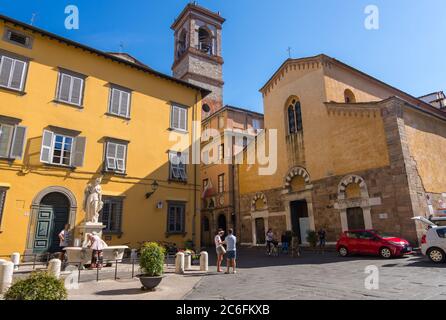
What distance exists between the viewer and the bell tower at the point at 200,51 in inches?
1462

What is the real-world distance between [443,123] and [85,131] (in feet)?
78.6

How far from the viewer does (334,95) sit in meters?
20.6

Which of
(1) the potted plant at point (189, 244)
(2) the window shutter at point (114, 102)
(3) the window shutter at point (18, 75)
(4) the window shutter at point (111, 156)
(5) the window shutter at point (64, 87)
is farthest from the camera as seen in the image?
(1) the potted plant at point (189, 244)

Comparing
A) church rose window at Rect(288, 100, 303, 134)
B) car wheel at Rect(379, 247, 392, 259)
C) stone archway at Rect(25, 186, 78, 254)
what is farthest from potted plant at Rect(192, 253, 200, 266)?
church rose window at Rect(288, 100, 303, 134)

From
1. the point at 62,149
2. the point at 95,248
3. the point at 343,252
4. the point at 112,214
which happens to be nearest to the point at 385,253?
the point at 343,252

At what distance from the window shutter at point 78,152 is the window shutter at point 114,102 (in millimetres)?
2622

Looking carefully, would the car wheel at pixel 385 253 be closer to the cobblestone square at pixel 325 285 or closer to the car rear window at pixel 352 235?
the car rear window at pixel 352 235

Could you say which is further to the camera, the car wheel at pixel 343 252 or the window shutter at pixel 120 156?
the window shutter at pixel 120 156

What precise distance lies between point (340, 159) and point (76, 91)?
1622 cm

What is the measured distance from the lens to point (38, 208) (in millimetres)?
13453

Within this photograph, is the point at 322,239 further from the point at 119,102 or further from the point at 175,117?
the point at 119,102

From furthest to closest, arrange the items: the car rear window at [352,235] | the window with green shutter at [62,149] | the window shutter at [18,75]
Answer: the car rear window at [352,235] → the window with green shutter at [62,149] → the window shutter at [18,75]

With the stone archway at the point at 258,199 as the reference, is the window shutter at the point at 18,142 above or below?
Answer: above

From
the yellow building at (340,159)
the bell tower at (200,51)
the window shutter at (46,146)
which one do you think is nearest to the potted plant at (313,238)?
the yellow building at (340,159)
